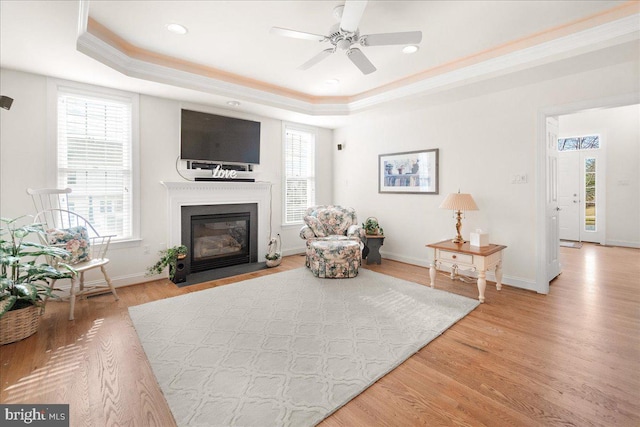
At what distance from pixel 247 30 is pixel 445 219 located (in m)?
3.52

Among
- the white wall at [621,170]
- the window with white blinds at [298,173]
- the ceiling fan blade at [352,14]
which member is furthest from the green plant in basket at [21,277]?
the white wall at [621,170]

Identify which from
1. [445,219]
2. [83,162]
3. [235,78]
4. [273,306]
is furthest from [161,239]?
[445,219]

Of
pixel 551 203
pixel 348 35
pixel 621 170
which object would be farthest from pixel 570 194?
pixel 348 35

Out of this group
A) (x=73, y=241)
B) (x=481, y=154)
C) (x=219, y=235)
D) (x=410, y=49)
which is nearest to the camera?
(x=73, y=241)

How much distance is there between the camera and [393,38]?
92.8 inches

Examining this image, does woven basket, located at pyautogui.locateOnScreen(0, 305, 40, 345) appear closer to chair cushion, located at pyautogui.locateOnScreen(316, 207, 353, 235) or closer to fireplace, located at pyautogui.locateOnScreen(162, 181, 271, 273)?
fireplace, located at pyautogui.locateOnScreen(162, 181, 271, 273)

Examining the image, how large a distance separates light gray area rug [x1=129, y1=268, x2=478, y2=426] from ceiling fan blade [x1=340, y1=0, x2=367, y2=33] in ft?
8.18

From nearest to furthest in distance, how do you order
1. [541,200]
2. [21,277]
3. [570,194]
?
[21,277] → [541,200] → [570,194]

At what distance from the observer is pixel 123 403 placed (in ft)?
5.47

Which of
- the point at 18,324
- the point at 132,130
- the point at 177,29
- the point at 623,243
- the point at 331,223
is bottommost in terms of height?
the point at 18,324

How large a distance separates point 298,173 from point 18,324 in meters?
4.22

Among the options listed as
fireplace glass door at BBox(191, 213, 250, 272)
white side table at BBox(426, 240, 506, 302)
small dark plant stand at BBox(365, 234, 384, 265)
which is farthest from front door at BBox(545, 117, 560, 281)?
fireplace glass door at BBox(191, 213, 250, 272)

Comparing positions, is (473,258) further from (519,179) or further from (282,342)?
(282,342)

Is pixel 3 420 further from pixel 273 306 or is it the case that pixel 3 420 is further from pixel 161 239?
pixel 161 239
